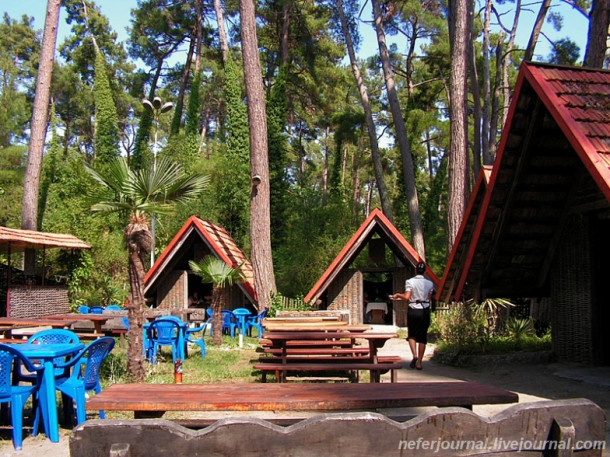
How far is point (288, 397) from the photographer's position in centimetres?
339

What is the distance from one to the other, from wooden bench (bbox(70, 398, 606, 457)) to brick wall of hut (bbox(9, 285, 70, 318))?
48.6 feet

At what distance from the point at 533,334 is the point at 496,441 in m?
9.79

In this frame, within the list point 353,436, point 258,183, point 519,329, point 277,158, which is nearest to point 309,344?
point 519,329

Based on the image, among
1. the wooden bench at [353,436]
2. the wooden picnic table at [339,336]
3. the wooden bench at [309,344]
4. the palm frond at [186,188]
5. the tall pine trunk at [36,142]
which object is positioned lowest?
the wooden bench at [309,344]

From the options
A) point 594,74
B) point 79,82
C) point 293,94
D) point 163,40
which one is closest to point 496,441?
point 594,74

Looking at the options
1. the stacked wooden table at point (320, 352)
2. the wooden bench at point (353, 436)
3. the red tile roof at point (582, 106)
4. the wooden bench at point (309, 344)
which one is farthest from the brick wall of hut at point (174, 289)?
the wooden bench at point (353, 436)

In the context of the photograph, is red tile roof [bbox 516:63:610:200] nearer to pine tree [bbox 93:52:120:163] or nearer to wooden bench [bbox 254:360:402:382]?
wooden bench [bbox 254:360:402:382]

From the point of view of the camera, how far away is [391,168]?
120ft

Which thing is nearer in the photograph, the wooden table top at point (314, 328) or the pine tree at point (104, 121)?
the wooden table top at point (314, 328)

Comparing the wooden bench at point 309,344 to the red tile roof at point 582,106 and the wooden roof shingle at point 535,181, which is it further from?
the red tile roof at point 582,106

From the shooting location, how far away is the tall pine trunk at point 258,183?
1538cm

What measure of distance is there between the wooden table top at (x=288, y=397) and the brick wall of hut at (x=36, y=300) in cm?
1342

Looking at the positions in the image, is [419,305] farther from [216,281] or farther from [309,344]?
[216,281]

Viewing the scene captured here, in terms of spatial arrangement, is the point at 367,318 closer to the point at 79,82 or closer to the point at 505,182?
the point at 505,182
